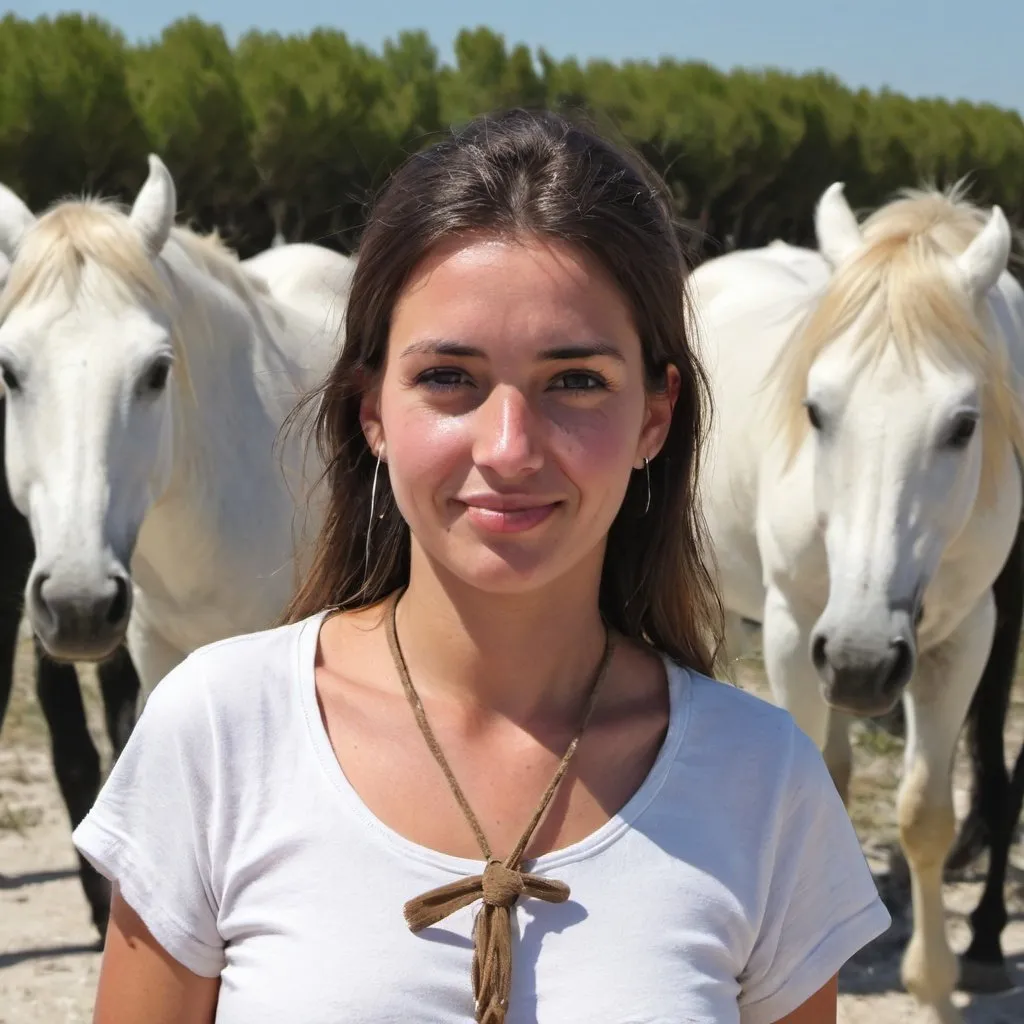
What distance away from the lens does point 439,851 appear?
4.10 feet

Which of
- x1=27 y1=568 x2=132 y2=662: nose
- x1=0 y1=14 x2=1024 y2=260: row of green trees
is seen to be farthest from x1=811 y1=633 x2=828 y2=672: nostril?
x1=0 y1=14 x2=1024 y2=260: row of green trees

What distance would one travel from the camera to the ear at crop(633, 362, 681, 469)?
146 centimetres

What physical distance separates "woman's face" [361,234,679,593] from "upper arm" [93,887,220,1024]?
0.43m

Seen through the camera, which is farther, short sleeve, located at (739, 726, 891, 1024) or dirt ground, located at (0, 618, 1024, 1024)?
dirt ground, located at (0, 618, 1024, 1024)

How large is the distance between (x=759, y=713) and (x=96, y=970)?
10.5 ft

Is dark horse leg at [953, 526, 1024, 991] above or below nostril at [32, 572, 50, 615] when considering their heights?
below

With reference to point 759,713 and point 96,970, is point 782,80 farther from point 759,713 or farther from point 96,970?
point 759,713

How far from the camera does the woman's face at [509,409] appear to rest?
4.17ft

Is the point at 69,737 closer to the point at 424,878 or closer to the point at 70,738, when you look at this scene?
the point at 70,738

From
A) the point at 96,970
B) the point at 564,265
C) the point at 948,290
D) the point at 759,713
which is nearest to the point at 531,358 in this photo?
the point at 564,265

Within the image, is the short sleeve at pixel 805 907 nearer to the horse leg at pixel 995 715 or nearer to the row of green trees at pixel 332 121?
the horse leg at pixel 995 715

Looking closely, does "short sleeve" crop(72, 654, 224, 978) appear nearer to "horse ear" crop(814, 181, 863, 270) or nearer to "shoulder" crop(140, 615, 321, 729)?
"shoulder" crop(140, 615, 321, 729)

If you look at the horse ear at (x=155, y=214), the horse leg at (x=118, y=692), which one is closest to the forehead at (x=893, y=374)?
the horse ear at (x=155, y=214)

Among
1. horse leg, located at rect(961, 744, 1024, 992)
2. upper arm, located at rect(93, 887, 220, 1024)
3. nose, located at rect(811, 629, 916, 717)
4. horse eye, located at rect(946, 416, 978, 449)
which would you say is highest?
horse eye, located at rect(946, 416, 978, 449)
